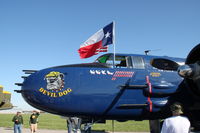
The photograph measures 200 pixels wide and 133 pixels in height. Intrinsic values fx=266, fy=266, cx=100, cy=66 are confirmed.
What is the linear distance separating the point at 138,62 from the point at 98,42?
336cm

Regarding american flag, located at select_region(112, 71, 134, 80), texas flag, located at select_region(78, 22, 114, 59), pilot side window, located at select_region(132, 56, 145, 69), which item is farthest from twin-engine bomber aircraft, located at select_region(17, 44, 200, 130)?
texas flag, located at select_region(78, 22, 114, 59)

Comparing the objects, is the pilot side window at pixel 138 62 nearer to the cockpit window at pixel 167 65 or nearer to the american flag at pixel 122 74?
the american flag at pixel 122 74

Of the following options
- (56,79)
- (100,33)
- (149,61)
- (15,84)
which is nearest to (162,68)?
(149,61)

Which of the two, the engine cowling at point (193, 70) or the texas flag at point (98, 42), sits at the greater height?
the texas flag at point (98, 42)

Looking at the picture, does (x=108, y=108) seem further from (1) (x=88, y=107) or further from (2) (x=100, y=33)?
(2) (x=100, y=33)

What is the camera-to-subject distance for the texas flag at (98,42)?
40.1ft

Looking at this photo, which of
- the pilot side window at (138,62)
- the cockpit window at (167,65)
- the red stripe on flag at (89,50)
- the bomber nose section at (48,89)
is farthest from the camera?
the red stripe on flag at (89,50)

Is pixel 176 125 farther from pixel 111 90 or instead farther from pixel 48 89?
pixel 48 89

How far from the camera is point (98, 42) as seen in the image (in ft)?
41.1

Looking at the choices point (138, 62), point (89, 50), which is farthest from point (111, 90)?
point (89, 50)

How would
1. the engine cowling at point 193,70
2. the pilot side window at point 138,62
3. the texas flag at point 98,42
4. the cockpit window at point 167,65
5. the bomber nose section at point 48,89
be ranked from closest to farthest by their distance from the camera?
1. the engine cowling at point 193,70
2. the bomber nose section at point 48,89
3. the cockpit window at point 167,65
4. the pilot side window at point 138,62
5. the texas flag at point 98,42

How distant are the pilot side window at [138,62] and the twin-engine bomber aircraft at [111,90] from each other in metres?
0.11

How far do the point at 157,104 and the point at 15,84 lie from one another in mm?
5068

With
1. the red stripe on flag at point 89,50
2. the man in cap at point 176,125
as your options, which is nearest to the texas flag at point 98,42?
the red stripe on flag at point 89,50
